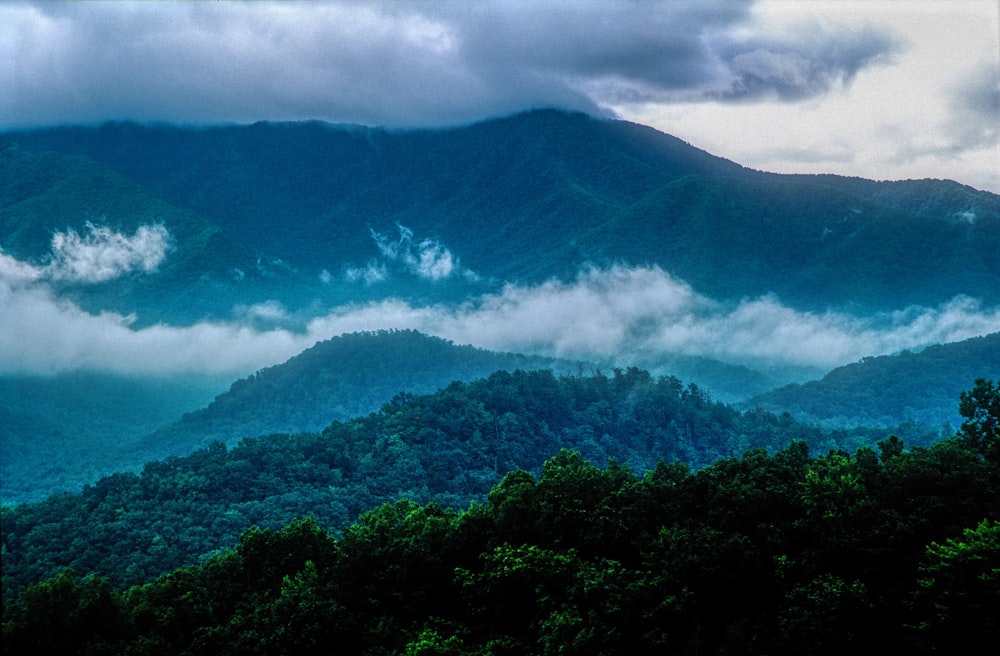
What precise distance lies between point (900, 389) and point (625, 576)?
344 feet

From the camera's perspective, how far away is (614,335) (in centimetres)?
19225

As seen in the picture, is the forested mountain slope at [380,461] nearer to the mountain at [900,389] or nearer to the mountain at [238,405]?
the mountain at [900,389]

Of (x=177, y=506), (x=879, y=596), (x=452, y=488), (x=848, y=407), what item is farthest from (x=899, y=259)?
(x=879, y=596)

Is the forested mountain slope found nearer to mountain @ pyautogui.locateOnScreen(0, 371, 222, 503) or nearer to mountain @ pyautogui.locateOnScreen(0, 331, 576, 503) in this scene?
mountain @ pyautogui.locateOnScreen(0, 331, 576, 503)

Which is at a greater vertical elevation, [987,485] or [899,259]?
[899,259]

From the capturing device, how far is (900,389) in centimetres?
11888

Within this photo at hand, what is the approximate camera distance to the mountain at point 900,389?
114m

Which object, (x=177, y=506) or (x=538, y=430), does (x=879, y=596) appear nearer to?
(x=177, y=506)

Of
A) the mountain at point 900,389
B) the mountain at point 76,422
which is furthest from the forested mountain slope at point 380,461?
the mountain at point 76,422


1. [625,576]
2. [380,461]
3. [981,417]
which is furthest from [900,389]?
[625,576]

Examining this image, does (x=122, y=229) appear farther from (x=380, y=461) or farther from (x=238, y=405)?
(x=380, y=461)

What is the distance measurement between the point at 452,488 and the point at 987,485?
45.4 meters

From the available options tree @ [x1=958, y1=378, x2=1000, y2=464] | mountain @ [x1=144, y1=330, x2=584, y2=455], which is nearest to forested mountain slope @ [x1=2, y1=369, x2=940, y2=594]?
tree @ [x1=958, y1=378, x2=1000, y2=464]

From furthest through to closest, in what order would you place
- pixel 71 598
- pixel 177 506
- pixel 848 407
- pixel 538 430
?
pixel 848 407 < pixel 538 430 < pixel 177 506 < pixel 71 598
